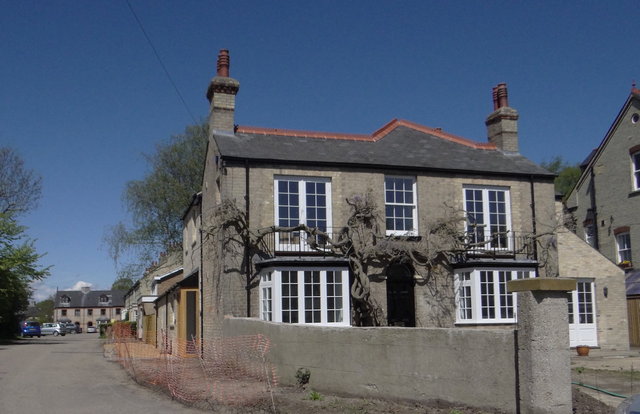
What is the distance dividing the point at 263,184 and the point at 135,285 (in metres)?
36.6

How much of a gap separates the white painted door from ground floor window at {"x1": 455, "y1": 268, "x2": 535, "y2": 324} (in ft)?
9.48

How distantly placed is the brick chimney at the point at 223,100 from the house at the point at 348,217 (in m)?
0.03

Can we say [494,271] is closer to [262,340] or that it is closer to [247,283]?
[247,283]

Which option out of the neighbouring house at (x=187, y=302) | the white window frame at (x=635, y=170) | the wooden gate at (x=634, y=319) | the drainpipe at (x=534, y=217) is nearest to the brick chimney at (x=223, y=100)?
the neighbouring house at (x=187, y=302)

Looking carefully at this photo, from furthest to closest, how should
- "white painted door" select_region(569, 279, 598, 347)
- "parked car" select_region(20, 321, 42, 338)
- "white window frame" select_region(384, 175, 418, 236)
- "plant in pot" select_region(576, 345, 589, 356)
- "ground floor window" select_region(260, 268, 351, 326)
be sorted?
"parked car" select_region(20, 321, 42, 338) → "white painted door" select_region(569, 279, 598, 347) → "white window frame" select_region(384, 175, 418, 236) → "plant in pot" select_region(576, 345, 589, 356) → "ground floor window" select_region(260, 268, 351, 326)

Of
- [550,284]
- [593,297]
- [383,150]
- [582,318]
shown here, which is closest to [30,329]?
[383,150]

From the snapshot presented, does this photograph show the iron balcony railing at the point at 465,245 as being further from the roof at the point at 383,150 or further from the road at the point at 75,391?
the road at the point at 75,391

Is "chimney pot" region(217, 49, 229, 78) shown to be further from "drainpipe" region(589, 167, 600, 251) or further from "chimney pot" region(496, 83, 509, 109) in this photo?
"drainpipe" region(589, 167, 600, 251)

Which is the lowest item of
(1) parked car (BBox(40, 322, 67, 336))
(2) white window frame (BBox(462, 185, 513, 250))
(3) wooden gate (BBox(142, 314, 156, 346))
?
(1) parked car (BBox(40, 322, 67, 336))

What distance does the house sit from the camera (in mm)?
18516

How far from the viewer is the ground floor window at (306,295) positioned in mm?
17984

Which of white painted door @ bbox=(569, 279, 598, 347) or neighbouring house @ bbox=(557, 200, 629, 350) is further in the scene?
neighbouring house @ bbox=(557, 200, 629, 350)

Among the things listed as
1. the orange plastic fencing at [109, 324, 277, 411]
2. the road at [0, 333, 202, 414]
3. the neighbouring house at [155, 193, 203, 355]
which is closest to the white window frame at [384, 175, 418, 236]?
the neighbouring house at [155, 193, 203, 355]

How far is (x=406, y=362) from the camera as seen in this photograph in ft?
35.0
